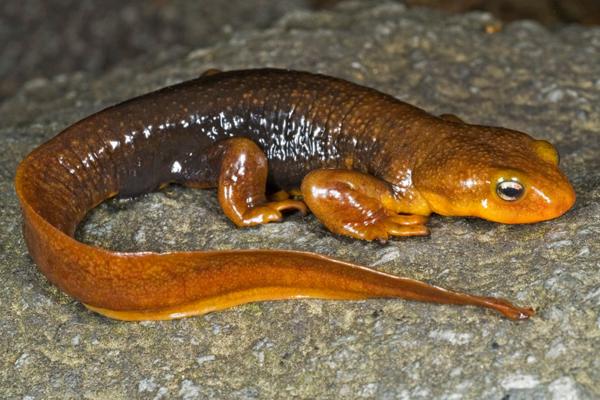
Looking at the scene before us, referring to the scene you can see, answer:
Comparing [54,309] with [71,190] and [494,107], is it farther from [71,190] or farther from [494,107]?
[494,107]

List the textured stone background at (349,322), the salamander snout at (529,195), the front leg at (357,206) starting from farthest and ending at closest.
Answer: the front leg at (357,206) → the salamander snout at (529,195) → the textured stone background at (349,322)

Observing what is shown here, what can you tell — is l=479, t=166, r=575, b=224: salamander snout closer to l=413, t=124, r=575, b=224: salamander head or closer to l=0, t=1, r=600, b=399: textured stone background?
l=413, t=124, r=575, b=224: salamander head

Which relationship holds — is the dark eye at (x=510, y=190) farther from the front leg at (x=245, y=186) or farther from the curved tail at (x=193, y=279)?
the front leg at (x=245, y=186)

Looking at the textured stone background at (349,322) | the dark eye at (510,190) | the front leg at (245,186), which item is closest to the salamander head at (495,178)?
the dark eye at (510,190)

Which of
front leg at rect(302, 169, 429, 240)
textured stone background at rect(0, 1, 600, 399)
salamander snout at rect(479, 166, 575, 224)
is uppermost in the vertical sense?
salamander snout at rect(479, 166, 575, 224)

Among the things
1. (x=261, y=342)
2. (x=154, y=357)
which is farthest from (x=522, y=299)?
(x=154, y=357)

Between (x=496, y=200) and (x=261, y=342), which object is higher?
(x=496, y=200)

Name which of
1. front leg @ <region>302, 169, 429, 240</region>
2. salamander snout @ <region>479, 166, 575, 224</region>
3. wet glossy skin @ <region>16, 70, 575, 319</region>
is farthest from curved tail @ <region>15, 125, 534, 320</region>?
salamander snout @ <region>479, 166, 575, 224</region>
